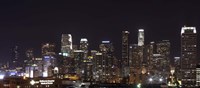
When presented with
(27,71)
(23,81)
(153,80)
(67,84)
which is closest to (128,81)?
(153,80)

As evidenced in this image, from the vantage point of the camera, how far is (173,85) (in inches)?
3115

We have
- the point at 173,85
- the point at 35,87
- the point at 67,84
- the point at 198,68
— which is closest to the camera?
the point at 173,85

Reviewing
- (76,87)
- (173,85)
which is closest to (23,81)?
(76,87)

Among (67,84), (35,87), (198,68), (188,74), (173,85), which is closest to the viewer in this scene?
(173,85)

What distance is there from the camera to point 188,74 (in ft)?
465

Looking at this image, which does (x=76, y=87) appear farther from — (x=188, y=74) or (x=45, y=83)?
(x=188, y=74)

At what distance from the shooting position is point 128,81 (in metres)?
130

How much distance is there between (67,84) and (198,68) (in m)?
40.6

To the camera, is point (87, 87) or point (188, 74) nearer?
point (87, 87)

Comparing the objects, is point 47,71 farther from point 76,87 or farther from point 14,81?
point 14,81

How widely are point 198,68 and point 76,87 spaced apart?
43501mm

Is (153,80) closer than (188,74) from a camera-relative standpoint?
Yes

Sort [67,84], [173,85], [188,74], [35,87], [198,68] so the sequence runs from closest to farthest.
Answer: [173,85], [35,87], [67,84], [198,68], [188,74]

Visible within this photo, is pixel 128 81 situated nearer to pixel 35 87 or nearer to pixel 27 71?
pixel 27 71
